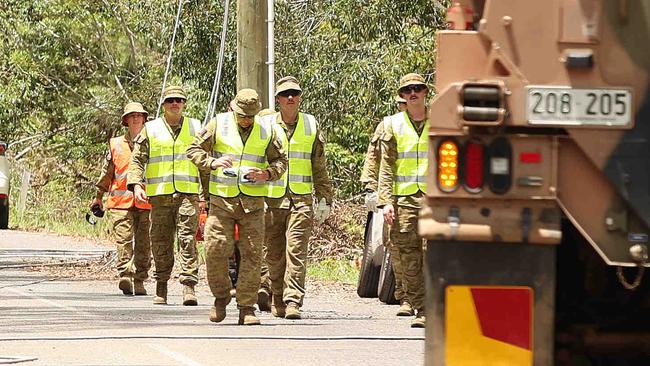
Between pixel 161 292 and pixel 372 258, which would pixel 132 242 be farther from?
pixel 372 258

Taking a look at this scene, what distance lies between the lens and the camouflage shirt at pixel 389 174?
12953 millimetres

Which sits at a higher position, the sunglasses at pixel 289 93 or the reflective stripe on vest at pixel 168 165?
the sunglasses at pixel 289 93

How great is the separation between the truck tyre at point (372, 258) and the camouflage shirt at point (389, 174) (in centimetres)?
283

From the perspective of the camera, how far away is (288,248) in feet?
46.4

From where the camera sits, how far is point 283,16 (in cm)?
2414

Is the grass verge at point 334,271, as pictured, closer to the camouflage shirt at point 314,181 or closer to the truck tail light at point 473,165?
the camouflage shirt at point 314,181

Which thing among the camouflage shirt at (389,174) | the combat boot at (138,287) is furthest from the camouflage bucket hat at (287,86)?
the combat boot at (138,287)

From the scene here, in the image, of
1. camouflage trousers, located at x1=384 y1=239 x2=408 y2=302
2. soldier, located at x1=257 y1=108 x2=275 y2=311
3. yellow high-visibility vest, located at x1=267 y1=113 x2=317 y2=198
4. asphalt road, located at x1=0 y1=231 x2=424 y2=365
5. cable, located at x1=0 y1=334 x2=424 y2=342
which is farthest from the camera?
soldier, located at x1=257 y1=108 x2=275 y2=311

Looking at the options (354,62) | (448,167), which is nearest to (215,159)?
(448,167)

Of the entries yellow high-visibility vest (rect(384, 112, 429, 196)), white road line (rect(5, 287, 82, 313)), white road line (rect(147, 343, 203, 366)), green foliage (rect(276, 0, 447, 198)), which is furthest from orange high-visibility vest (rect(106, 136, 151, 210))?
white road line (rect(147, 343, 203, 366))

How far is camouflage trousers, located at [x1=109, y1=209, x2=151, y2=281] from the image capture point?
16.6 metres

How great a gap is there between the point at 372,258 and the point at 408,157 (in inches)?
129

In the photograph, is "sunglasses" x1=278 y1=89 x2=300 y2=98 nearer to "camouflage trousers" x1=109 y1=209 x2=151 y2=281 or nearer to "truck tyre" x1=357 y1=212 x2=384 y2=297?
"truck tyre" x1=357 y1=212 x2=384 y2=297

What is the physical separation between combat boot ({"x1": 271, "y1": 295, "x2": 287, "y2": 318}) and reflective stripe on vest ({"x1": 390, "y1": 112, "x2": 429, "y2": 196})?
5.89 feet
